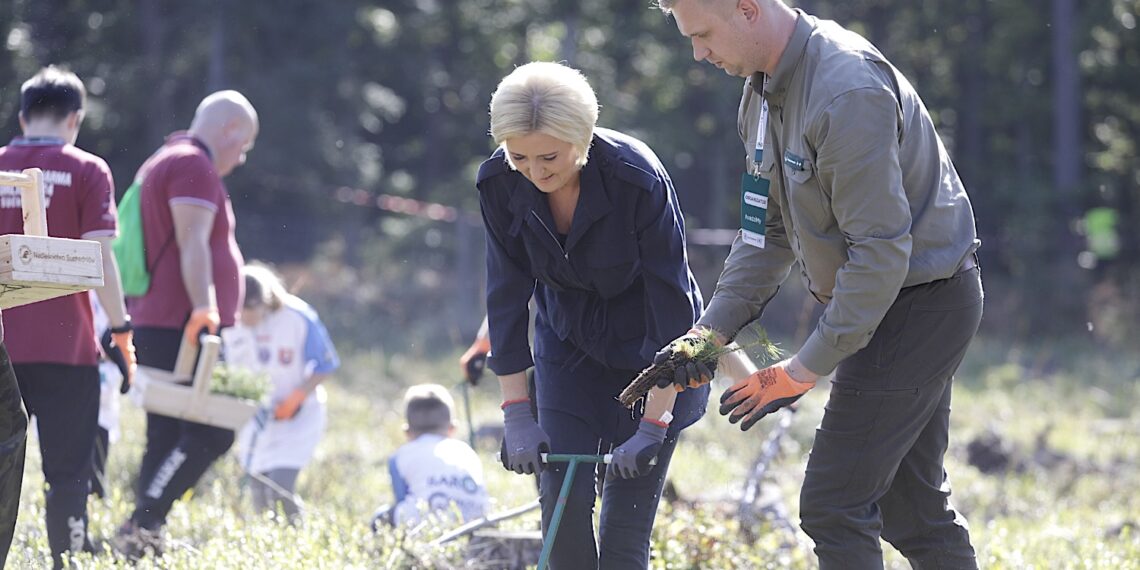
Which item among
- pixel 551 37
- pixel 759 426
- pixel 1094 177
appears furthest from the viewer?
pixel 551 37

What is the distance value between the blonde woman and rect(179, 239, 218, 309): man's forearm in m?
2.41

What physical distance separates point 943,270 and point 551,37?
27.0 metres

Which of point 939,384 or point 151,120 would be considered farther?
point 151,120

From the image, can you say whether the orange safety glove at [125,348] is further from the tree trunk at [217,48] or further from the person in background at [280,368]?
the tree trunk at [217,48]

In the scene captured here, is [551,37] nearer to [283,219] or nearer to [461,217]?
[283,219]

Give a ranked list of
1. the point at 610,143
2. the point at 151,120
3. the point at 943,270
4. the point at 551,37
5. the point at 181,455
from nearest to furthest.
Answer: the point at 943,270
the point at 610,143
the point at 181,455
the point at 151,120
the point at 551,37

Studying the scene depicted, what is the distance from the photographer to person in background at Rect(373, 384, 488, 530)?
560 cm

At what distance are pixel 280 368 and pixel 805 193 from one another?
437 cm

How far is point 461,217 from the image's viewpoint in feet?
62.4

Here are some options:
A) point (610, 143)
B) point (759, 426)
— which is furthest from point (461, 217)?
point (610, 143)

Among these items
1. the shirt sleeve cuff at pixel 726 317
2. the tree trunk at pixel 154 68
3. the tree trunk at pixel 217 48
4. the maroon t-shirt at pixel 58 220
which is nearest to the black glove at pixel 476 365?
the maroon t-shirt at pixel 58 220

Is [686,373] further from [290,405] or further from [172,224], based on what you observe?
[290,405]

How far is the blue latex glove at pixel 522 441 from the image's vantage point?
3.85 m

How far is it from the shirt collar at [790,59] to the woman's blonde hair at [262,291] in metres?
4.18
